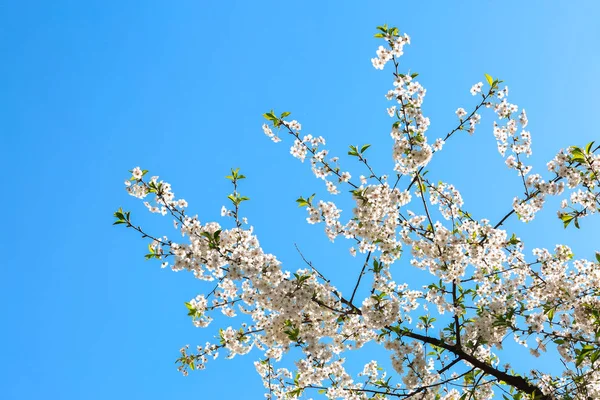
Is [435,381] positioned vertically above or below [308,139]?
below

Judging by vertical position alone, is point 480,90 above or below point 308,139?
above

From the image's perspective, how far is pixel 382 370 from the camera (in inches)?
309

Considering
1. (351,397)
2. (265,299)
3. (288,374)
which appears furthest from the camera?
(288,374)

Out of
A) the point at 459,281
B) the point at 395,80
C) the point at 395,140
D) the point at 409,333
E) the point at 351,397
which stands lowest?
the point at 351,397

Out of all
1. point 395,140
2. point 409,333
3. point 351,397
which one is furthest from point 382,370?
point 395,140

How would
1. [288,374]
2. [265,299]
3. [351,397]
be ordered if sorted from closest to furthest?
[265,299] < [351,397] < [288,374]

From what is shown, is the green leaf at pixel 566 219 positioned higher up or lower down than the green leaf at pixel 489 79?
lower down

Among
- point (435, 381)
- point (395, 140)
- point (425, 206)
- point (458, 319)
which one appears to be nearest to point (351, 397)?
point (435, 381)

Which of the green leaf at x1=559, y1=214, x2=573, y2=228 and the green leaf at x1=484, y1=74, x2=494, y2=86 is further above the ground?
the green leaf at x1=484, y1=74, x2=494, y2=86

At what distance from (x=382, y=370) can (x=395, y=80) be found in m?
4.35

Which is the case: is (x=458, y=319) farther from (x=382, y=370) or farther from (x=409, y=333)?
(x=382, y=370)

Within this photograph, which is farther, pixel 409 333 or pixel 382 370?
pixel 382 370

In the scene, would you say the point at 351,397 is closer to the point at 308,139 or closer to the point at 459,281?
the point at 459,281

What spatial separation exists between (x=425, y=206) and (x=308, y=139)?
1.76 metres
